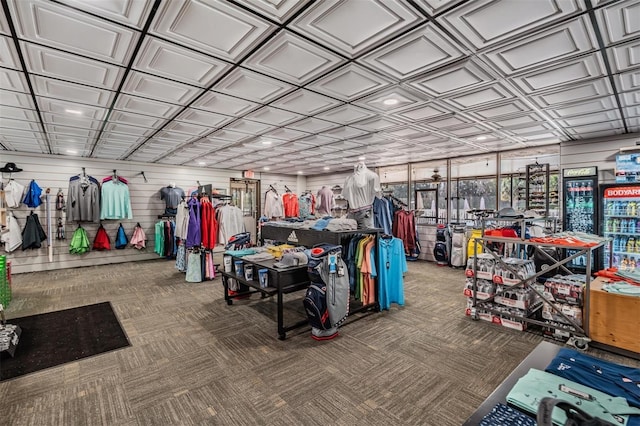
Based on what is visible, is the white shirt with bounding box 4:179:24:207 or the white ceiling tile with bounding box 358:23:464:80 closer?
the white ceiling tile with bounding box 358:23:464:80

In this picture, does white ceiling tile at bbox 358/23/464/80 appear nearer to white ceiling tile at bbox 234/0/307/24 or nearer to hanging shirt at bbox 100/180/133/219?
white ceiling tile at bbox 234/0/307/24

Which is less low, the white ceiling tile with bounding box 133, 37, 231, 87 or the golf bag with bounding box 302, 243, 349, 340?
the white ceiling tile with bounding box 133, 37, 231, 87

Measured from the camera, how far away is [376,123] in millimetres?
4664

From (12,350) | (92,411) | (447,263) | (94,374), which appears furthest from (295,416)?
(447,263)

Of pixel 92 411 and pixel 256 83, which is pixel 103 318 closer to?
pixel 92 411

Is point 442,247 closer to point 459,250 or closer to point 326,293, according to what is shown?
point 459,250

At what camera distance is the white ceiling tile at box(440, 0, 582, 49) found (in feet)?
6.33

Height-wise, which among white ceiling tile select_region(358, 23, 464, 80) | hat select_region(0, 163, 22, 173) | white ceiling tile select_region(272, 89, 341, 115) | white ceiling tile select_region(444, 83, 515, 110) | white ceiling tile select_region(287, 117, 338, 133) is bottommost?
hat select_region(0, 163, 22, 173)

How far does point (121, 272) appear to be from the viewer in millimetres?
7004

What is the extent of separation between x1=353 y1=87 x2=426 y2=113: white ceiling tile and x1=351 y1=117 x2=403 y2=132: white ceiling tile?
40 centimetres

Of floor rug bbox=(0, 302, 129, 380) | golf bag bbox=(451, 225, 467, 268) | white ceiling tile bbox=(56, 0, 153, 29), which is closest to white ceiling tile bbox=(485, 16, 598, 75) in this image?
white ceiling tile bbox=(56, 0, 153, 29)

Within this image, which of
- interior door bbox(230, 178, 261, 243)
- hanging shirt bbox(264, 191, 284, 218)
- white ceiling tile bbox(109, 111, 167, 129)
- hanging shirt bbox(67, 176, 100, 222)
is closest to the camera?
white ceiling tile bbox(109, 111, 167, 129)

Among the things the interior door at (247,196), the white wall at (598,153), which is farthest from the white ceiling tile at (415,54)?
the interior door at (247,196)

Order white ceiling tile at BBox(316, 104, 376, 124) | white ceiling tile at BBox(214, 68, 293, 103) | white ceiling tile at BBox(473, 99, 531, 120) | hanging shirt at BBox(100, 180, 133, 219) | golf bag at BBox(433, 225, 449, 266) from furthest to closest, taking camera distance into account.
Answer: hanging shirt at BBox(100, 180, 133, 219) < golf bag at BBox(433, 225, 449, 266) < white ceiling tile at BBox(316, 104, 376, 124) < white ceiling tile at BBox(473, 99, 531, 120) < white ceiling tile at BBox(214, 68, 293, 103)
